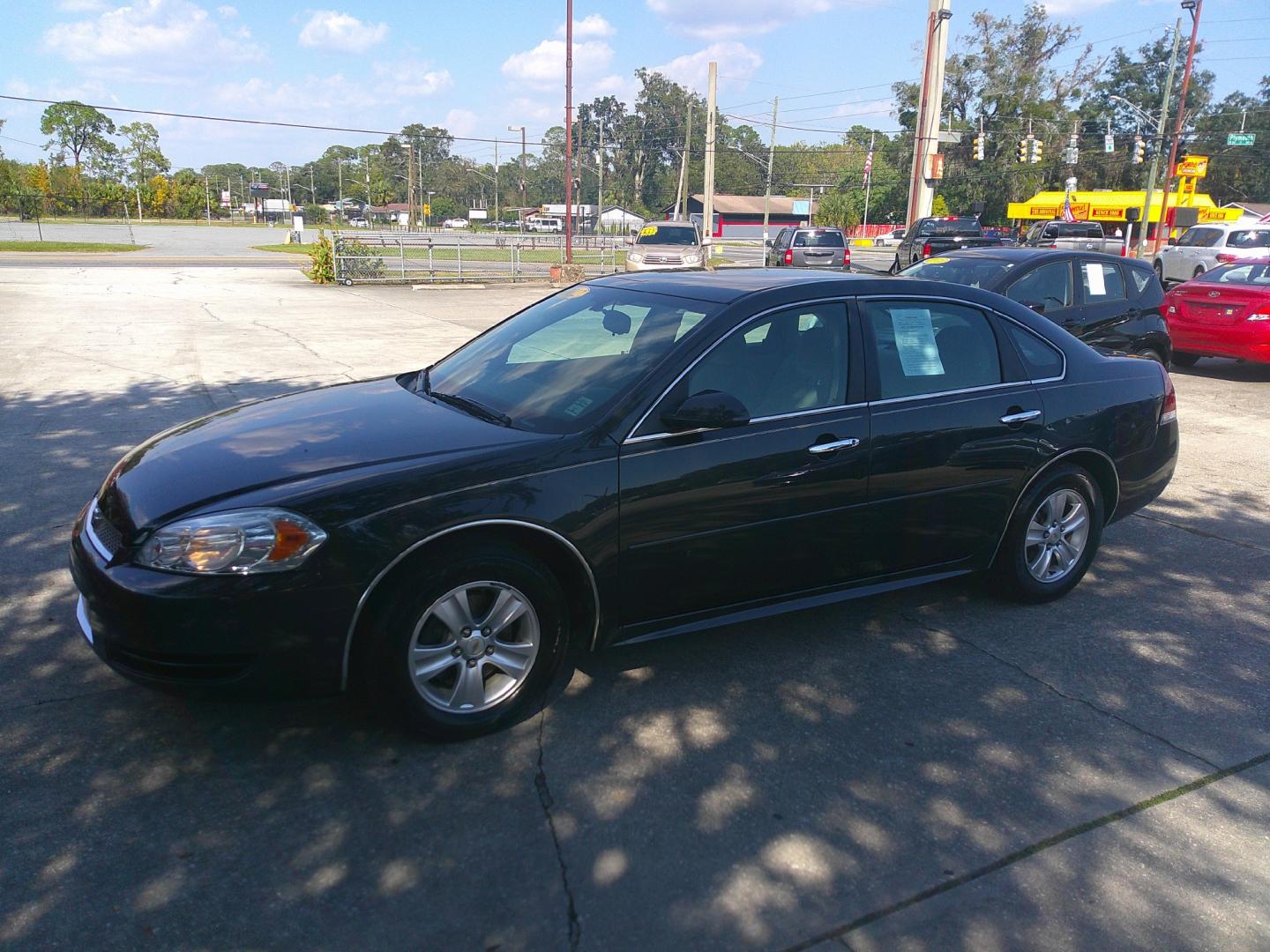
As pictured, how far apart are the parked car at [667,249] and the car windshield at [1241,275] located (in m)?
13.7

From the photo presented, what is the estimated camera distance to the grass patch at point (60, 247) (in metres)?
39.7

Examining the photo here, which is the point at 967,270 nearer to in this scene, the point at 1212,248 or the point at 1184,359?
the point at 1184,359

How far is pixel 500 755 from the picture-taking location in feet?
11.3

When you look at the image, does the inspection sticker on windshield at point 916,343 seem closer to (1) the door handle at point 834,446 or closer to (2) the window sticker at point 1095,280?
(1) the door handle at point 834,446

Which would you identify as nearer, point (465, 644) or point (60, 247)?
point (465, 644)

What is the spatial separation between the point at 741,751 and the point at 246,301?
19.0 meters

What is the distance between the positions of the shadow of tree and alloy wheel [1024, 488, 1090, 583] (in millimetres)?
255

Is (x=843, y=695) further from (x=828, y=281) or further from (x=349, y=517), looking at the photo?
(x=349, y=517)

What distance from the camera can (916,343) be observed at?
14.7 ft

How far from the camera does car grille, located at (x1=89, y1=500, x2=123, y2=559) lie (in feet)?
10.9

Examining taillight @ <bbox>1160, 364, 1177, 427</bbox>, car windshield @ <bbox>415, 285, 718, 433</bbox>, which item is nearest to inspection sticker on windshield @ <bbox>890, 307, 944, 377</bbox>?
car windshield @ <bbox>415, 285, 718, 433</bbox>

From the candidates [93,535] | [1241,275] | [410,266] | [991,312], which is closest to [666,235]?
[410,266]

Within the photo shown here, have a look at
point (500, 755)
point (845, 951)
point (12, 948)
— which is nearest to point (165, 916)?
point (12, 948)

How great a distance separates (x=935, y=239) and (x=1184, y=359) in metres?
17.7
